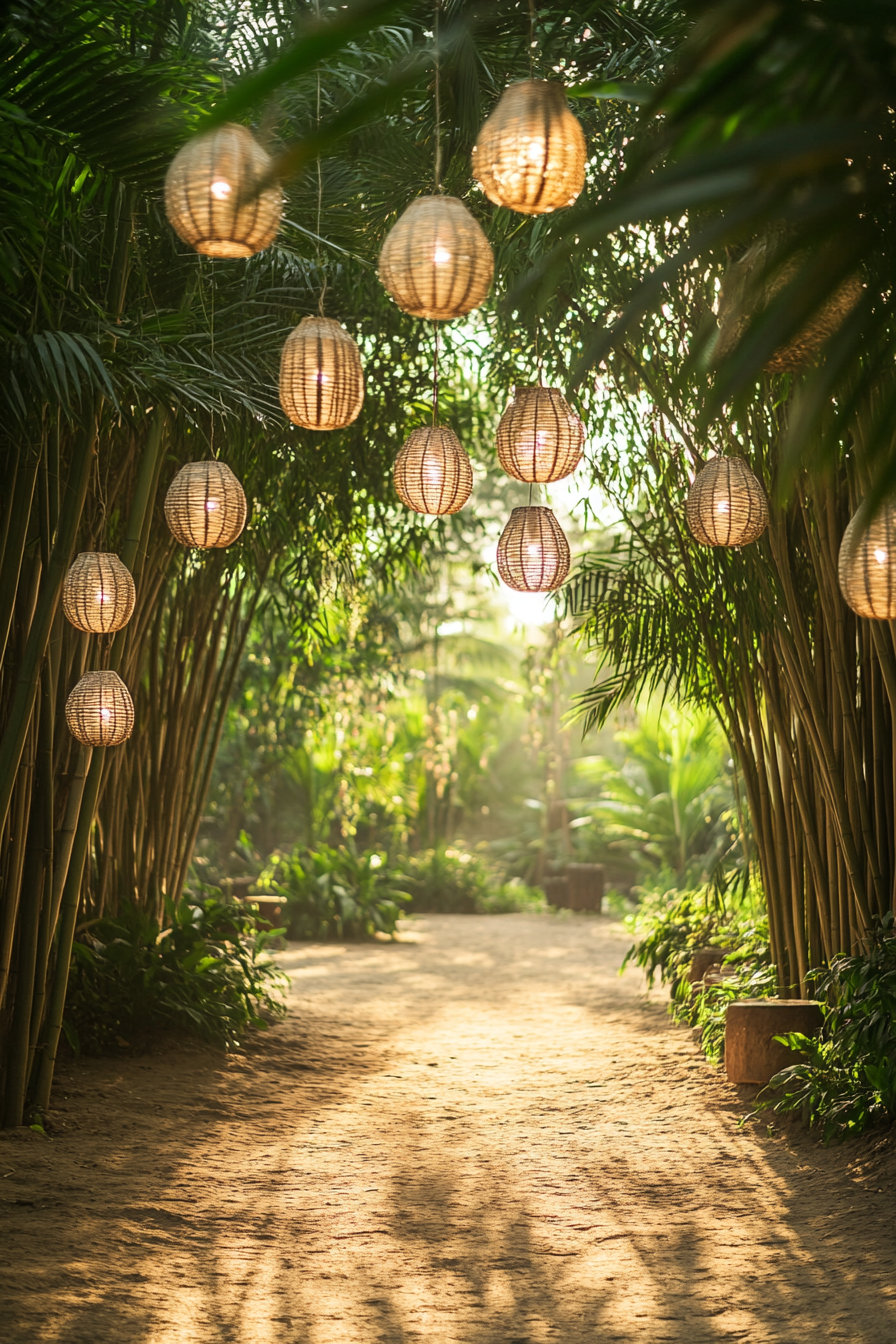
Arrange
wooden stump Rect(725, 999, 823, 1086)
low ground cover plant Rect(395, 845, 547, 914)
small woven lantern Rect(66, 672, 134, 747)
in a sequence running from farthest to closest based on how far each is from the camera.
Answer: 1. low ground cover plant Rect(395, 845, 547, 914)
2. wooden stump Rect(725, 999, 823, 1086)
3. small woven lantern Rect(66, 672, 134, 747)

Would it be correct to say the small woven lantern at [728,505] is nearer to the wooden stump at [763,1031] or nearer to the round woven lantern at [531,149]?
the round woven lantern at [531,149]

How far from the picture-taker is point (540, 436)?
290 cm

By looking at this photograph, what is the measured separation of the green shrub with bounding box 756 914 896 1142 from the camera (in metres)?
2.98

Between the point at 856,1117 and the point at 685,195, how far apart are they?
2800 mm

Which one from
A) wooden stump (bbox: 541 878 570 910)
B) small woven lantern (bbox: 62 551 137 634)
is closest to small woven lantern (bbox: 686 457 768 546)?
small woven lantern (bbox: 62 551 137 634)

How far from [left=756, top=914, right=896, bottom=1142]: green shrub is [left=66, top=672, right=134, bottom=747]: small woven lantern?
2.21 meters

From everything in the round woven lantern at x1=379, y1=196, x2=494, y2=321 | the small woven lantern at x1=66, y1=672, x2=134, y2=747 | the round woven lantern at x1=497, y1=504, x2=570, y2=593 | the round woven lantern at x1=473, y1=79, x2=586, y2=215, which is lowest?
the small woven lantern at x1=66, y1=672, x2=134, y2=747

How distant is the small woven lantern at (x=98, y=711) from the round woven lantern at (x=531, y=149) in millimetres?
1817

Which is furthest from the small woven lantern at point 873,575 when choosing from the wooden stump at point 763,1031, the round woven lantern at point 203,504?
the wooden stump at point 763,1031

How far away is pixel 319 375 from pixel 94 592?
39.4 inches

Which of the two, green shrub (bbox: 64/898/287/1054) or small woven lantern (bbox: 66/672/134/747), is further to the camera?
green shrub (bbox: 64/898/287/1054)

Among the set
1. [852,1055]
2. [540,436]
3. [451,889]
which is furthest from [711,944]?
[451,889]

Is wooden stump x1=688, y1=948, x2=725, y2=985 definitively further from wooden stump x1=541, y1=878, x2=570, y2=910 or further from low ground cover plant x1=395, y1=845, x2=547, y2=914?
wooden stump x1=541, y1=878, x2=570, y2=910

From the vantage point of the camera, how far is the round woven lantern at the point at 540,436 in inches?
114
